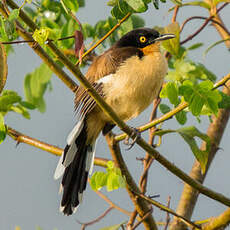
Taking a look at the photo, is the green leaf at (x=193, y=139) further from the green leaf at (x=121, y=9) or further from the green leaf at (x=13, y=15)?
the green leaf at (x=13, y=15)

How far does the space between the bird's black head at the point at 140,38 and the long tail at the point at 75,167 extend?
2.22ft

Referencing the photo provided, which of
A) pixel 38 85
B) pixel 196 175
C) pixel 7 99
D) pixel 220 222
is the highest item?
pixel 38 85

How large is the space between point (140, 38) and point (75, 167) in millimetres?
1050

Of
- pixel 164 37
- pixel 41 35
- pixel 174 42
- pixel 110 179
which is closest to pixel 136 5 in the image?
pixel 41 35

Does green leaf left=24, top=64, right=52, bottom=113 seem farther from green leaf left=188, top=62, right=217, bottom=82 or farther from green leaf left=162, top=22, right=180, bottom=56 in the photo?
green leaf left=188, top=62, right=217, bottom=82

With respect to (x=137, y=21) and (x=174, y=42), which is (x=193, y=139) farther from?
(x=137, y=21)

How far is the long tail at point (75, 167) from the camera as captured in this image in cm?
327

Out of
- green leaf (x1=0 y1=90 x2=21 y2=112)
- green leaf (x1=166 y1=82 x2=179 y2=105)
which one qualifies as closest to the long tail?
green leaf (x1=0 y1=90 x2=21 y2=112)

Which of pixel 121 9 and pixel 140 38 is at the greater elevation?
pixel 140 38

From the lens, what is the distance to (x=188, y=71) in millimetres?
2844

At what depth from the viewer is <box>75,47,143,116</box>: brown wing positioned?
10.3ft

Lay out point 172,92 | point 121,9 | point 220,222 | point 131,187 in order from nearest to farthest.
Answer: point 121,9 → point 172,92 → point 220,222 → point 131,187

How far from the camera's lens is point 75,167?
3424mm

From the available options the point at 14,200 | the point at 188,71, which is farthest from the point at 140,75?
the point at 14,200
